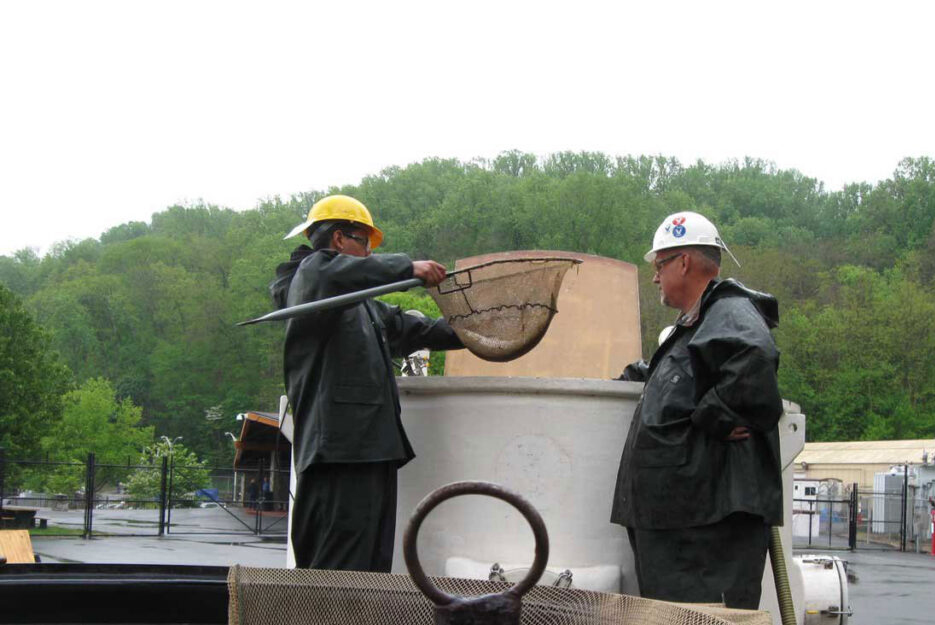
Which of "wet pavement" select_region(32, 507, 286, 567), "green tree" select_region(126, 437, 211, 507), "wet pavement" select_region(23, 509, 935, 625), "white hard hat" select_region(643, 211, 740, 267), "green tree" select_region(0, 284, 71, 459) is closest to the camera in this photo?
"white hard hat" select_region(643, 211, 740, 267)

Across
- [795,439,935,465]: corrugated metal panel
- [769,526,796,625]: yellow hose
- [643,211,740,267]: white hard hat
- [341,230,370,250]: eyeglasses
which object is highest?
[643,211,740,267]: white hard hat

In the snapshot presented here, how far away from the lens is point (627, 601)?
1.88 metres

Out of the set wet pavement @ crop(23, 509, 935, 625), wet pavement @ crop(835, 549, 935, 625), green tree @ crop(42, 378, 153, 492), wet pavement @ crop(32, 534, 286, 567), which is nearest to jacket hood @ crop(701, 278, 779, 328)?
wet pavement @ crop(835, 549, 935, 625)

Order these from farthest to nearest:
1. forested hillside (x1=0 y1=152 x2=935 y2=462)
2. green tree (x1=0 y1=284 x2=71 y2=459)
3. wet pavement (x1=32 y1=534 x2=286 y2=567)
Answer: forested hillside (x1=0 y1=152 x2=935 y2=462)
green tree (x1=0 y1=284 x2=71 y2=459)
wet pavement (x1=32 y1=534 x2=286 y2=567)

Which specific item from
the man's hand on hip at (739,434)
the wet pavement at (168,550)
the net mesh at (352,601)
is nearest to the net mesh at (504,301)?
the man's hand on hip at (739,434)

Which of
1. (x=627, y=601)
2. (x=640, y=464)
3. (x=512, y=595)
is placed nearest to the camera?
(x=512, y=595)

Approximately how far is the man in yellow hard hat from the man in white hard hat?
788 mm

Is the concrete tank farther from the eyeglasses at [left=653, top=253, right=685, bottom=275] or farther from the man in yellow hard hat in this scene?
the eyeglasses at [left=653, top=253, right=685, bottom=275]

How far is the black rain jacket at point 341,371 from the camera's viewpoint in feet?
11.4

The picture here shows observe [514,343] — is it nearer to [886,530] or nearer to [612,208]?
[886,530]

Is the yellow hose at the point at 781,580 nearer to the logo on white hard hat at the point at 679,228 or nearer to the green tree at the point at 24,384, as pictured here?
the logo on white hard hat at the point at 679,228

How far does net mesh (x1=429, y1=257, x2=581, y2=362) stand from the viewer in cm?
368

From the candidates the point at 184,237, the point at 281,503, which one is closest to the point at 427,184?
the point at 184,237

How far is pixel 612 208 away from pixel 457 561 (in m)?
59.2
